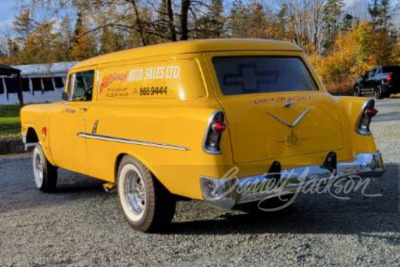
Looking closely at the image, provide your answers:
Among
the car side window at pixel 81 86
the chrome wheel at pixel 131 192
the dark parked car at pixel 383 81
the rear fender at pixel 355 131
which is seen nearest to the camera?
the rear fender at pixel 355 131

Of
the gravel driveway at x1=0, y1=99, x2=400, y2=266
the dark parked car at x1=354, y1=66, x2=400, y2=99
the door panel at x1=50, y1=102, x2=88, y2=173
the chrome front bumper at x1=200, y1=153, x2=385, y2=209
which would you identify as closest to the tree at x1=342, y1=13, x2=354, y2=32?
the dark parked car at x1=354, y1=66, x2=400, y2=99

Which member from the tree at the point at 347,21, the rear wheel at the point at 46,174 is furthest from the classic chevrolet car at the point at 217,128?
the tree at the point at 347,21

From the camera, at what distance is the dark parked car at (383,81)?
973 inches

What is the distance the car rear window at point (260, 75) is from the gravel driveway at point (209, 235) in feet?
4.65

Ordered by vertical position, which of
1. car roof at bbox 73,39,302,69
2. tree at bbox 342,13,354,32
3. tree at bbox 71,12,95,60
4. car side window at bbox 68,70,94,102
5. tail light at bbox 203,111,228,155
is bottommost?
tail light at bbox 203,111,228,155

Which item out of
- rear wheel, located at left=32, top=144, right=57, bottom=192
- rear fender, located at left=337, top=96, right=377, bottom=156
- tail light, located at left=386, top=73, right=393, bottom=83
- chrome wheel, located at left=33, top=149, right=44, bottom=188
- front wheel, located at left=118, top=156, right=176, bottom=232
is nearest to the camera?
front wheel, located at left=118, top=156, right=176, bottom=232

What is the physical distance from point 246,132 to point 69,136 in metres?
2.85

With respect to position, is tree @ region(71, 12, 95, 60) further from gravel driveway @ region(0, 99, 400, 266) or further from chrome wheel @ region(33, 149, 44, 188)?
gravel driveway @ region(0, 99, 400, 266)

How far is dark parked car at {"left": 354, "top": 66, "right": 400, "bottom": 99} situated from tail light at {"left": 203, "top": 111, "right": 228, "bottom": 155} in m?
22.9

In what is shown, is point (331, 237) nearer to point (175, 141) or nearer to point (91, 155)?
point (175, 141)

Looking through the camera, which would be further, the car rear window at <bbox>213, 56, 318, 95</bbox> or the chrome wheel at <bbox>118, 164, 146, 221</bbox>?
the chrome wheel at <bbox>118, 164, 146, 221</bbox>

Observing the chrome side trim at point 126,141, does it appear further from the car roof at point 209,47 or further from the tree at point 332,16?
the tree at point 332,16

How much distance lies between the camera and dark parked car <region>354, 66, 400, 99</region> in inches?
973

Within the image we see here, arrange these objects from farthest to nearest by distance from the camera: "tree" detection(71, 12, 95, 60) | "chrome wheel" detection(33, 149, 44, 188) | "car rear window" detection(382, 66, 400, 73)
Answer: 1. "car rear window" detection(382, 66, 400, 73)
2. "tree" detection(71, 12, 95, 60)
3. "chrome wheel" detection(33, 149, 44, 188)
